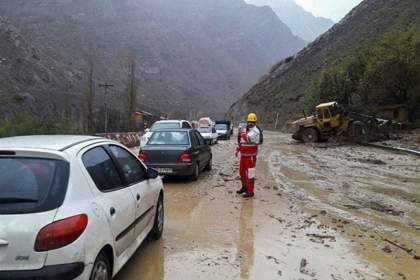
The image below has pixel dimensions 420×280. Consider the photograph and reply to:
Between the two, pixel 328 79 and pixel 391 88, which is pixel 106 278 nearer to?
pixel 391 88

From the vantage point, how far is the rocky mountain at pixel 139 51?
340 feet

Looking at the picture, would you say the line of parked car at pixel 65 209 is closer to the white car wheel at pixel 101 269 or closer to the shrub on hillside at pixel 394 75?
→ the white car wheel at pixel 101 269

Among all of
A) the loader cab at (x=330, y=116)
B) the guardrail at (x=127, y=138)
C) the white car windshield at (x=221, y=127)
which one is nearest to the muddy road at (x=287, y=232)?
the guardrail at (x=127, y=138)

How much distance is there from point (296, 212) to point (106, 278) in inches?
212

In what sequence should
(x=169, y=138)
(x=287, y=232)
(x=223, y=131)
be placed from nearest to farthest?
(x=287, y=232)
(x=169, y=138)
(x=223, y=131)

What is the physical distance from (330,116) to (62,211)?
97.1 ft

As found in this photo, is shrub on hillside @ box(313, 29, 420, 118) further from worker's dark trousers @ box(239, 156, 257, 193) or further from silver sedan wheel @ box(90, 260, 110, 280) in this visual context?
silver sedan wheel @ box(90, 260, 110, 280)

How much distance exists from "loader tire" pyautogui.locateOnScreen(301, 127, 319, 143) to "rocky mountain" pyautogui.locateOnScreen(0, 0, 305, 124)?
50.3 m

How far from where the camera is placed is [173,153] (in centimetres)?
1208

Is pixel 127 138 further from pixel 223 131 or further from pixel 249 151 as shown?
pixel 249 151

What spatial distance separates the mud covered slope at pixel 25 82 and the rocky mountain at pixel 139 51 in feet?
31.7

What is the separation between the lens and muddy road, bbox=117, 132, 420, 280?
5.51 metres

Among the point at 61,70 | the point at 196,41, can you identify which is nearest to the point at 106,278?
the point at 61,70

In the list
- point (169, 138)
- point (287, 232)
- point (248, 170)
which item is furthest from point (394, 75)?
point (287, 232)
